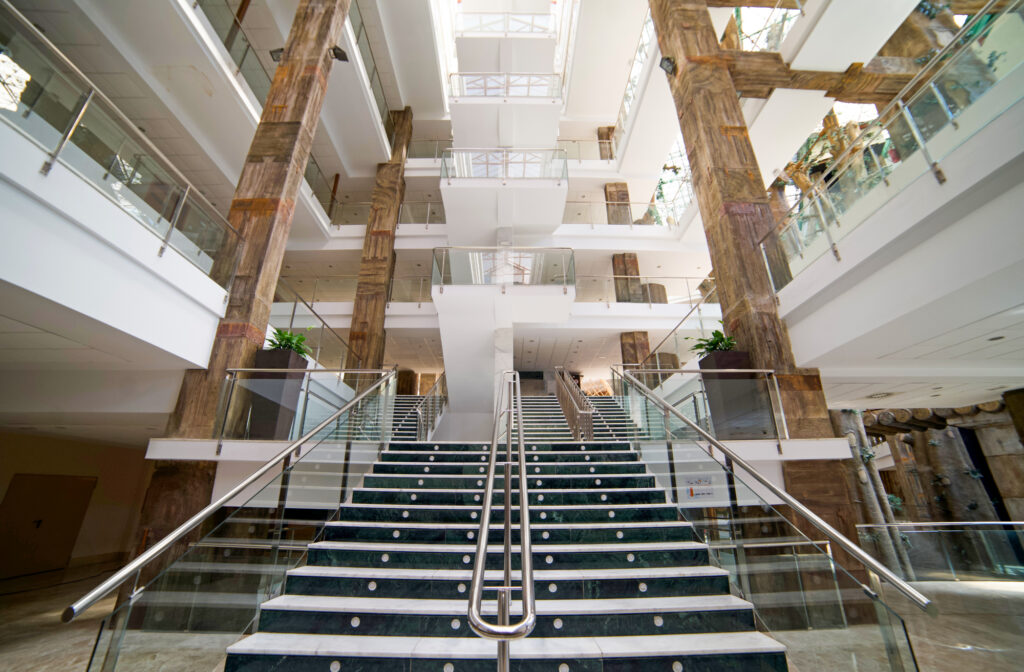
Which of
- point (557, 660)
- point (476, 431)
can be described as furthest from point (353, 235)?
point (557, 660)

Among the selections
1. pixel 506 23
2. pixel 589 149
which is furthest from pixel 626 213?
pixel 506 23

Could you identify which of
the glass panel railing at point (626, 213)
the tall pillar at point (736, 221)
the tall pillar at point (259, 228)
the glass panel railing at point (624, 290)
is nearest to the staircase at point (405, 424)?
the tall pillar at point (259, 228)

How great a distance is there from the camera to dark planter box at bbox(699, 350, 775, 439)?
5.46 meters

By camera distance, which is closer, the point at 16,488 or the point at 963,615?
the point at 963,615

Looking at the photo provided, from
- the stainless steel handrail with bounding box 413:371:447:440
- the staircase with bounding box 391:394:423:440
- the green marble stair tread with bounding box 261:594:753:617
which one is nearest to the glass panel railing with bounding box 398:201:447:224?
the stainless steel handrail with bounding box 413:371:447:440

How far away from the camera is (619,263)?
583 inches

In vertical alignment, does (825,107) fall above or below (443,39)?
below

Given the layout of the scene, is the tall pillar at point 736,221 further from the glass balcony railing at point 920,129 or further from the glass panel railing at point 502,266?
the glass panel railing at point 502,266

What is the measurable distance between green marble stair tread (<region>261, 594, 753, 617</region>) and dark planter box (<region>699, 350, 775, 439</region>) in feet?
9.35

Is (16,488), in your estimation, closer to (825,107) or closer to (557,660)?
(557,660)

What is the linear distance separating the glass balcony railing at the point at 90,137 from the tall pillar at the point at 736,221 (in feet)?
25.7

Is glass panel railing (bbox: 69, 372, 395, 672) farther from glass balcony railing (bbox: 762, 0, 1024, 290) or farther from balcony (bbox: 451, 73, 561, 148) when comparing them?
balcony (bbox: 451, 73, 561, 148)

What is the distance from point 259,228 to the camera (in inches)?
269

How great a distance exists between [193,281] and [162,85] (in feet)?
21.9
